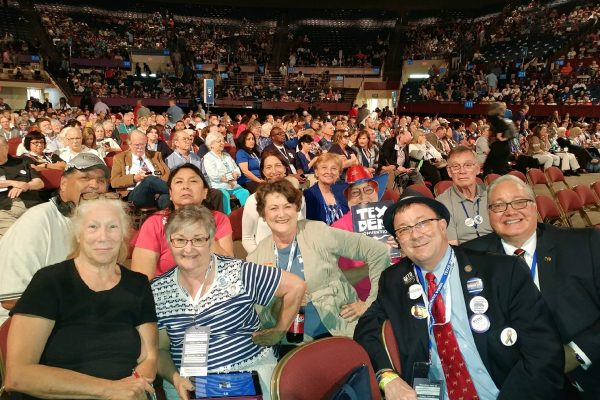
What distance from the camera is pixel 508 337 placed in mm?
1867

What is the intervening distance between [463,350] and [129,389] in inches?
50.2

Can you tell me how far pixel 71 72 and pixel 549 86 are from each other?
21.5 m

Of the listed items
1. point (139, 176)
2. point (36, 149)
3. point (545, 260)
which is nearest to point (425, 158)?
point (139, 176)

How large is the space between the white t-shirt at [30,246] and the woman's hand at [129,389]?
787 millimetres

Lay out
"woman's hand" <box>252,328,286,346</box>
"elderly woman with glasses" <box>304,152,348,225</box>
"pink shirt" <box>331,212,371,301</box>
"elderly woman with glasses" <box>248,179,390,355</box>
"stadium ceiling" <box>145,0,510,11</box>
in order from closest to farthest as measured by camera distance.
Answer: "woman's hand" <box>252,328,286,346</box>, "elderly woman with glasses" <box>248,179,390,355</box>, "pink shirt" <box>331,212,371,301</box>, "elderly woman with glasses" <box>304,152,348,225</box>, "stadium ceiling" <box>145,0,510,11</box>

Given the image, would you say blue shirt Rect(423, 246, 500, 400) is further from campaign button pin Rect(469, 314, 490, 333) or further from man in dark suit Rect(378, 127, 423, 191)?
man in dark suit Rect(378, 127, 423, 191)

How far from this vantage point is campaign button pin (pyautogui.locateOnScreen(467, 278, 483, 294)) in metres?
1.93

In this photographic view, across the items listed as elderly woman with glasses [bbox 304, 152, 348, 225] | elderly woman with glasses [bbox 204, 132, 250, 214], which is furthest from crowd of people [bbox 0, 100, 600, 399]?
elderly woman with glasses [bbox 204, 132, 250, 214]

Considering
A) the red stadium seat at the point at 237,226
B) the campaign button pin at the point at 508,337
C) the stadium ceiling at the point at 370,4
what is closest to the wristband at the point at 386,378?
the campaign button pin at the point at 508,337

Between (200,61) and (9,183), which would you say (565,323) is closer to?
(9,183)

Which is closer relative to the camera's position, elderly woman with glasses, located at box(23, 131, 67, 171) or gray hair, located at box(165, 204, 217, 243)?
gray hair, located at box(165, 204, 217, 243)

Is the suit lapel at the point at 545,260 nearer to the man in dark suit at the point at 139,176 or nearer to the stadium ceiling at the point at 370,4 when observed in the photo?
the man in dark suit at the point at 139,176

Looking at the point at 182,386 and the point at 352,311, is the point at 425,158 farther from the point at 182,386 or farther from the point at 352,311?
the point at 182,386

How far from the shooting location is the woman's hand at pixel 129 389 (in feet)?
6.01
